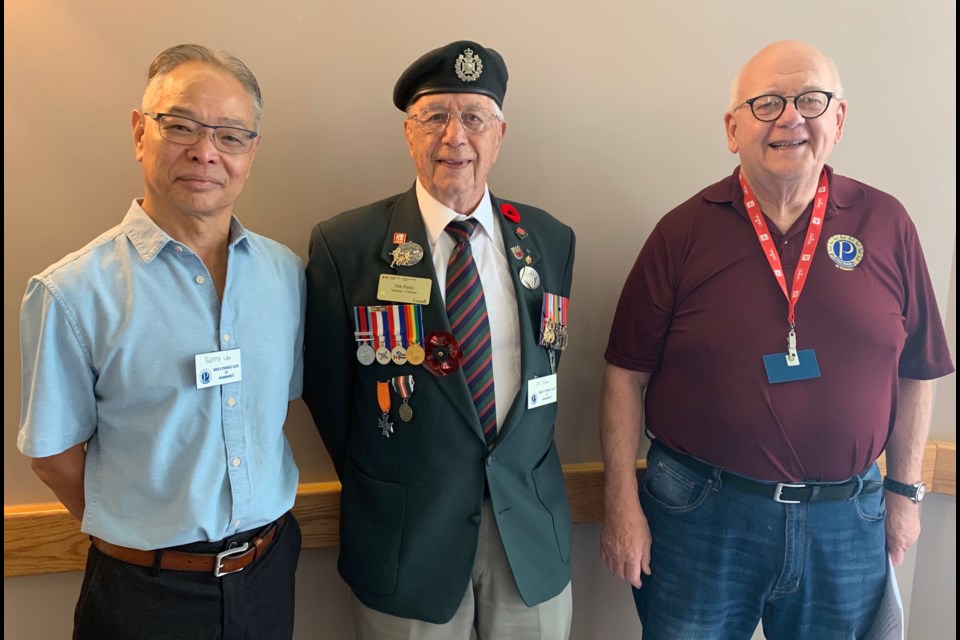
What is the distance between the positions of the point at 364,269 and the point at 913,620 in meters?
2.80

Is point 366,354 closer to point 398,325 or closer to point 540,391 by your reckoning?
point 398,325

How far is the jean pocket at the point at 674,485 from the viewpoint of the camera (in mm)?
1622

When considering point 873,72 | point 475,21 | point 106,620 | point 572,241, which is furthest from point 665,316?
point 106,620

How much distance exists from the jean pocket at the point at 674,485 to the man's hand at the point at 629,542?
0.24ft

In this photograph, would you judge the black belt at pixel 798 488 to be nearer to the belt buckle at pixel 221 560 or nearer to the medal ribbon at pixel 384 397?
the medal ribbon at pixel 384 397

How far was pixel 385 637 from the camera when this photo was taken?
4.86 feet

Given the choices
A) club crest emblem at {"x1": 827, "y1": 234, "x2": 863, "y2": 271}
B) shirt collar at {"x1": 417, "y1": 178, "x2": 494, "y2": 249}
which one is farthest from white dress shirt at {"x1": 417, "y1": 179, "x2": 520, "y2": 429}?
club crest emblem at {"x1": 827, "y1": 234, "x2": 863, "y2": 271}

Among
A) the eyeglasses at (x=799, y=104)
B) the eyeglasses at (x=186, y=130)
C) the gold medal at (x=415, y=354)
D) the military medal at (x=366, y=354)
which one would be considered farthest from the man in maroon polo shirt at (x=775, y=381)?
the eyeglasses at (x=186, y=130)

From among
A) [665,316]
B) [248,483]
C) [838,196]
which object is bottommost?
[248,483]

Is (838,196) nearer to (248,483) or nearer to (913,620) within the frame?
(248,483)

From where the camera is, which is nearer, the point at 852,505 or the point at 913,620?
the point at 852,505

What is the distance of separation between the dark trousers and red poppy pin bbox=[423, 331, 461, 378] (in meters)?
0.57

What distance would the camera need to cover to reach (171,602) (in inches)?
49.0

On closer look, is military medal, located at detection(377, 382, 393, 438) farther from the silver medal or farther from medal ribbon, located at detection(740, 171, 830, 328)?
medal ribbon, located at detection(740, 171, 830, 328)
